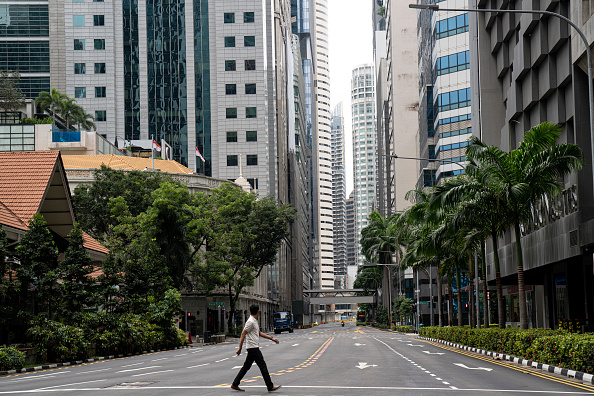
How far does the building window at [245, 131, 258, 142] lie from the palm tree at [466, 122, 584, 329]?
75.5 metres

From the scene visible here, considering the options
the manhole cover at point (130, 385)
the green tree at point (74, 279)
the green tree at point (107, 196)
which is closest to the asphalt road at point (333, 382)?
the manhole cover at point (130, 385)

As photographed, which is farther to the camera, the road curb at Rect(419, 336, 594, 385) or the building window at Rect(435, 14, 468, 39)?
the building window at Rect(435, 14, 468, 39)

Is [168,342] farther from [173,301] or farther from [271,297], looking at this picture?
[271,297]

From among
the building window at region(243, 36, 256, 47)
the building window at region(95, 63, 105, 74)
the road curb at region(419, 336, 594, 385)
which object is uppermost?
the building window at region(243, 36, 256, 47)

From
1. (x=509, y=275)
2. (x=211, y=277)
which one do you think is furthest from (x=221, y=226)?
(x=509, y=275)

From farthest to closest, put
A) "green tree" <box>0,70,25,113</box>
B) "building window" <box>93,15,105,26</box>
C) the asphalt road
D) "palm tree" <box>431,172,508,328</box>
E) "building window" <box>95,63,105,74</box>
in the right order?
"building window" <box>93,15,105,26</box>
"building window" <box>95,63,105,74</box>
"green tree" <box>0,70,25,113</box>
"palm tree" <box>431,172,508,328</box>
the asphalt road

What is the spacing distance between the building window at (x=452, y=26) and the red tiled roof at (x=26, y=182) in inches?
2307

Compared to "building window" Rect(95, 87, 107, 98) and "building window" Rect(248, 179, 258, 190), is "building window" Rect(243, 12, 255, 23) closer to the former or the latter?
"building window" Rect(95, 87, 107, 98)

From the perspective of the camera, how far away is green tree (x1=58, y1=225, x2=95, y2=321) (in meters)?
33.0

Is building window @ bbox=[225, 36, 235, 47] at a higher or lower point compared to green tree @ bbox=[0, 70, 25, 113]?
higher

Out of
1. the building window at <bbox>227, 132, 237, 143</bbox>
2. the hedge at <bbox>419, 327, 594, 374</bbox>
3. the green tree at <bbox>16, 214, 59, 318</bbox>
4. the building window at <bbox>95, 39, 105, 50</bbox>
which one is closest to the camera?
the hedge at <bbox>419, 327, 594, 374</bbox>


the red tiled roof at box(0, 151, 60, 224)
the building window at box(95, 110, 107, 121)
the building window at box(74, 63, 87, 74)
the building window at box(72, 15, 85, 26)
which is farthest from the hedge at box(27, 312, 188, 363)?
the building window at box(72, 15, 85, 26)

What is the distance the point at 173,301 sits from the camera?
46406 mm

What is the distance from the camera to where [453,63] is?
83750 millimetres
